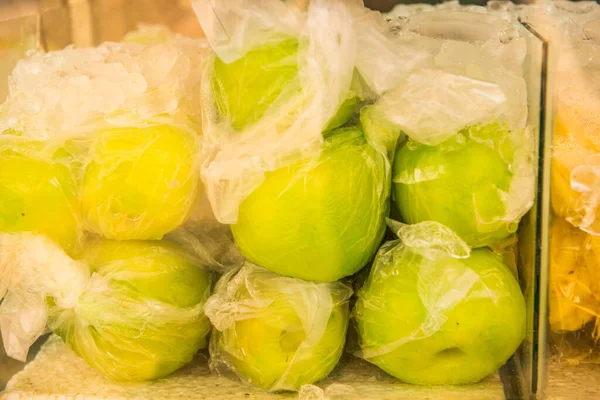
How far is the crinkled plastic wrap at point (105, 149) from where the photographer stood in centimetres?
69

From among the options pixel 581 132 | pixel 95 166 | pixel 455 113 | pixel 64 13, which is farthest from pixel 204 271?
pixel 64 13

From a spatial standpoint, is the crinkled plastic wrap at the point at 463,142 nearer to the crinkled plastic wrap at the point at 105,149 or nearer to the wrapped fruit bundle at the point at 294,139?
the wrapped fruit bundle at the point at 294,139

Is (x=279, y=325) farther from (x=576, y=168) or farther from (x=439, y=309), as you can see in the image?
(x=576, y=168)

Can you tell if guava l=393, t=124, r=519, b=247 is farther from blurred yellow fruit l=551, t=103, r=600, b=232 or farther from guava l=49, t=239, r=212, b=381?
guava l=49, t=239, r=212, b=381

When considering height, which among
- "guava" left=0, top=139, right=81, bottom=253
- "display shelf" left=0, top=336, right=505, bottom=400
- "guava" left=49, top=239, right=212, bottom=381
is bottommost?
"display shelf" left=0, top=336, right=505, bottom=400

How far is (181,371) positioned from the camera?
2.56ft

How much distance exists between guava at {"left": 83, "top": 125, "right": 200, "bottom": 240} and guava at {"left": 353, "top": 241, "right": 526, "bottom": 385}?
0.26 meters

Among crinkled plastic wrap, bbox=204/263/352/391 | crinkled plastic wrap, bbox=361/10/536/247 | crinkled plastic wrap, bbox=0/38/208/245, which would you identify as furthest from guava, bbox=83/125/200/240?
crinkled plastic wrap, bbox=361/10/536/247

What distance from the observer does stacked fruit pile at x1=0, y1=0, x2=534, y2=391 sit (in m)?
0.63

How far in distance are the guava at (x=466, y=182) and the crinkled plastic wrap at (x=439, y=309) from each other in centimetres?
2

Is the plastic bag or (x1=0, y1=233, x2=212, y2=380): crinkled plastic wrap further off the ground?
the plastic bag

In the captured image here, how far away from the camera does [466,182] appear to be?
0.63m

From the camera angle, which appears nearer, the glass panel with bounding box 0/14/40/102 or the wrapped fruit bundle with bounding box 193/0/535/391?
the wrapped fruit bundle with bounding box 193/0/535/391

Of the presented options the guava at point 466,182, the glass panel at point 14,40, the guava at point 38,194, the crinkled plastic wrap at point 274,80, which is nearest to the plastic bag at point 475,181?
the guava at point 466,182
